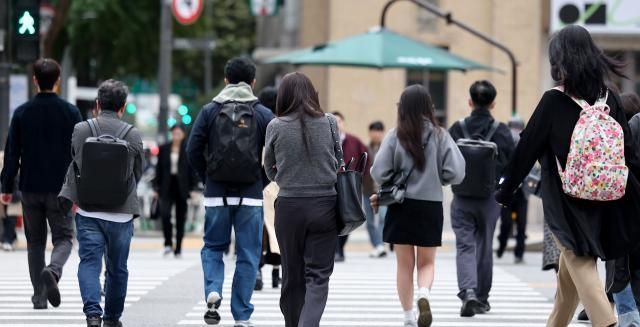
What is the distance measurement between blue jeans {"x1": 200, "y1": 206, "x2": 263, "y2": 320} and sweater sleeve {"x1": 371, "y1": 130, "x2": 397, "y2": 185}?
0.87 metres

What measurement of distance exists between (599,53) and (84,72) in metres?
28.9

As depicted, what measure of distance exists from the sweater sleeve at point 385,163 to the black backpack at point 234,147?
0.82 m

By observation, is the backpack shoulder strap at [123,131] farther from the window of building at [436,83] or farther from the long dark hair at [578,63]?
the window of building at [436,83]

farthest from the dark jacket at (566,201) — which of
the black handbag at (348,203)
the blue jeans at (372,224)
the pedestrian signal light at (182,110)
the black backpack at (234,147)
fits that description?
the pedestrian signal light at (182,110)

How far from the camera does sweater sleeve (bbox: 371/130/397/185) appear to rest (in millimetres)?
10562

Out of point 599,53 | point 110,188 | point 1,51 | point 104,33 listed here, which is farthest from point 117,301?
point 104,33

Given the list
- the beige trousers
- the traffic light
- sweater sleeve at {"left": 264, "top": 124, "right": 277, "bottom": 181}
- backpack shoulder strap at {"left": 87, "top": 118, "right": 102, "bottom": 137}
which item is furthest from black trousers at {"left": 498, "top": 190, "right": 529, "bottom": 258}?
the beige trousers

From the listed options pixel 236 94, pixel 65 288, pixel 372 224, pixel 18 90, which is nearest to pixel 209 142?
pixel 236 94

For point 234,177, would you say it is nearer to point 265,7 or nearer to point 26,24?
point 26,24

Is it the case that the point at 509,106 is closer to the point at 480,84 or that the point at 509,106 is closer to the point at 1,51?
the point at 1,51

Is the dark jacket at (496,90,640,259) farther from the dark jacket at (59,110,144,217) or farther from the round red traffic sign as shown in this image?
the round red traffic sign

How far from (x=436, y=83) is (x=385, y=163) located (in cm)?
2109

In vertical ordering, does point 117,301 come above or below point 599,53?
below

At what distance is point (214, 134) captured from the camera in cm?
1063
